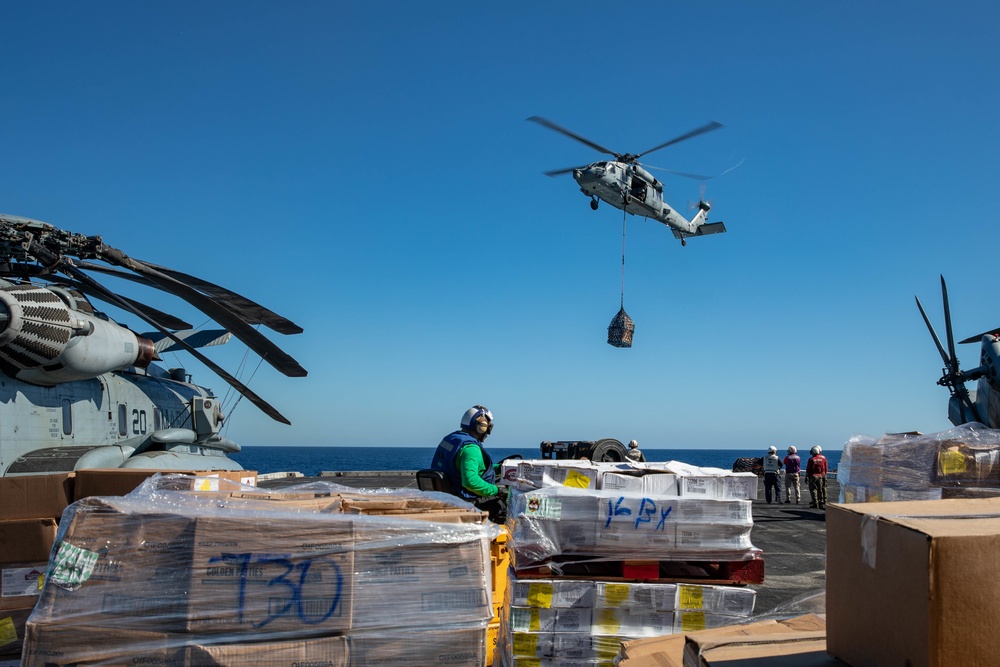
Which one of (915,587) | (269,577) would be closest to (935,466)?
(915,587)

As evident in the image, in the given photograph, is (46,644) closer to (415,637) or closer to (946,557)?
(415,637)

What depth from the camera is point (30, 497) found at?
4.36 meters

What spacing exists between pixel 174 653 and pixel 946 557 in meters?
2.79

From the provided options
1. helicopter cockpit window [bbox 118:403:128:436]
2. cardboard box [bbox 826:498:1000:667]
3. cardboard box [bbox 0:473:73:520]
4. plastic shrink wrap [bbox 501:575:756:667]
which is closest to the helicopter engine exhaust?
helicopter cockpit window [bbox 118:403:128:436]

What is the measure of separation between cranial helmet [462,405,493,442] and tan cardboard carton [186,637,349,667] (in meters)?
3.00

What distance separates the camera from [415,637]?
2971mm

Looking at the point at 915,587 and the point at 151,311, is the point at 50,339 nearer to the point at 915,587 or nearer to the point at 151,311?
the point at 151,311

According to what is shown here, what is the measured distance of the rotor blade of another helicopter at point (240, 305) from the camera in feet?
36.2

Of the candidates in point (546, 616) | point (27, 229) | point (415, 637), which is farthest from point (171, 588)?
point (27, 229)

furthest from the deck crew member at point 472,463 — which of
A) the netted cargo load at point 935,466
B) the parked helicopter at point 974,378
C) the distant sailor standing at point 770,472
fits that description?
the distant sailor standing at point 770,472

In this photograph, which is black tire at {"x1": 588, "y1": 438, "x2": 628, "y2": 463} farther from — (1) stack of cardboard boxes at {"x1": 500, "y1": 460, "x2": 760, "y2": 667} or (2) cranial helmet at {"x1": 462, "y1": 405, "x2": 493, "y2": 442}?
(1) stack of cardboard boxes at {"x1": 500, "y1": 460, "x2": 760, "y2": 667}

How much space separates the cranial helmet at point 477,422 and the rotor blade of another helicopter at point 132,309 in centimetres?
642

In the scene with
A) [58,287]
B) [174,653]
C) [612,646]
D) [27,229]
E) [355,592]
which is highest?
[27,229]

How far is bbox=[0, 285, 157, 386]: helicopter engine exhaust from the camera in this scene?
884cm
